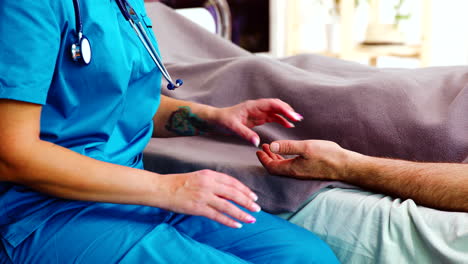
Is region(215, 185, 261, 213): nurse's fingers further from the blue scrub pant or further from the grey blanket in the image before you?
the grey blanket

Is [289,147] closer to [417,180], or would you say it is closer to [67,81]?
[417,180]

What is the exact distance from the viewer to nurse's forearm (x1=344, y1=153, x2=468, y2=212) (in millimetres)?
916

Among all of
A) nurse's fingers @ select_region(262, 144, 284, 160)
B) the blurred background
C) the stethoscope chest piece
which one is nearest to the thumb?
nurse's fingers @ select_region(262, 144, 284, 160)

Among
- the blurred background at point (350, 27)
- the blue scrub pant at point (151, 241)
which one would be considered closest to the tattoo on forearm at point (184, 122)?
the blue scrub pant at point (151, 241)

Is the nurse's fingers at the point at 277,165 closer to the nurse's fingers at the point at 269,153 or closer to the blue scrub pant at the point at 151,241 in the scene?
the nurse's fingers at the point at 269,153

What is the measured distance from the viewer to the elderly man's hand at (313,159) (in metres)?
1.05

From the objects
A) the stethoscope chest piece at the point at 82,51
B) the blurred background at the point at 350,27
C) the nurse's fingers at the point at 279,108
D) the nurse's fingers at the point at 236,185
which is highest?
the stethoscope chest piece at the point at 82,51

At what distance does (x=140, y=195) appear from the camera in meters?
0.80

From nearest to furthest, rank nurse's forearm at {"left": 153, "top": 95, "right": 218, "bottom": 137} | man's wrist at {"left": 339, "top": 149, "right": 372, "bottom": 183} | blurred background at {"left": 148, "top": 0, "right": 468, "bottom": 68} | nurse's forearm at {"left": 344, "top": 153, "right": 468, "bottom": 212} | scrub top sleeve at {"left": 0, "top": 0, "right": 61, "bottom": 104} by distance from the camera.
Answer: scrub top sleeve at {"left": 0, "top": 0, "right": 61, "bottom": 104} < nurse's forearm at {"left": 344, "top": 153, "right": 468, "bottom": 212} < man's wrist at {"left": 339, "top": 149, "right": 372, "bottom": 183} < nurse's forearm at {"left": 153, "top": 95, "right": 218, "bottom": 137} < blurred background at {"left": 148, "top": 0, "right": 468, "bottom": 68}

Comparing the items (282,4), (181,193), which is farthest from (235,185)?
(282,4)

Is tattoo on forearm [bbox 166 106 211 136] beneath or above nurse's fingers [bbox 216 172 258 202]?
beneath

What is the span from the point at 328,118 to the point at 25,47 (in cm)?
79

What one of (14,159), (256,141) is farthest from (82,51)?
(256,141)

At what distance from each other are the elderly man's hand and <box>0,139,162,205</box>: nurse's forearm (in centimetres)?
35
